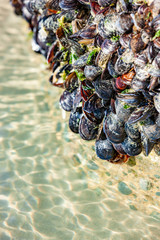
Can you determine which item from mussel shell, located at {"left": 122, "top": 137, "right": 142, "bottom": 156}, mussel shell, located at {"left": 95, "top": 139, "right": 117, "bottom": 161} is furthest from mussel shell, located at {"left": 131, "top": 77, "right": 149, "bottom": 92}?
mussel shell, located at {"left": 95, "top": 139, "right": 117, "bottom": 161}

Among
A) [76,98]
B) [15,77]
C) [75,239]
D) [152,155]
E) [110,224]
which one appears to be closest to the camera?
[75,239]

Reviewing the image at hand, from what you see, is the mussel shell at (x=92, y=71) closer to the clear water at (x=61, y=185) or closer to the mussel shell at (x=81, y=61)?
the mussel shell at (x=81, y=61)

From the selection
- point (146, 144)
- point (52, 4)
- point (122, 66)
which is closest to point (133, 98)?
point (122, 66)

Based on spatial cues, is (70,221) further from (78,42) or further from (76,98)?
(78,42)

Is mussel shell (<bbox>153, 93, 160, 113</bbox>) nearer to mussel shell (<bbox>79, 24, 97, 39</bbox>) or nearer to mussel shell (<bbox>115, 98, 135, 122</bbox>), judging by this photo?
mussel shell (<bbox>115, 98, 135, 122</bbox>)

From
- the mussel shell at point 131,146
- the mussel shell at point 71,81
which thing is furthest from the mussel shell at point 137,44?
the mussel shell at point 71,81

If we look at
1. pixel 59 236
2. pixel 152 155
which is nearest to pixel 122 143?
pixel 152 155
